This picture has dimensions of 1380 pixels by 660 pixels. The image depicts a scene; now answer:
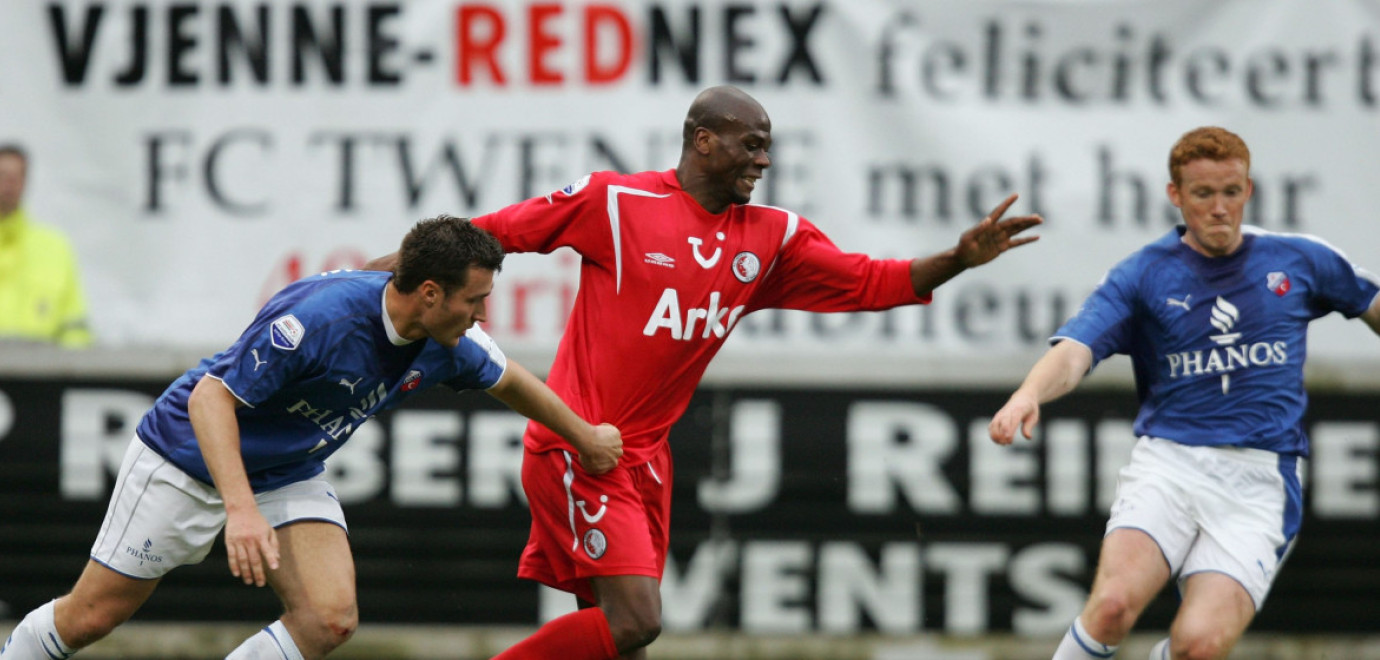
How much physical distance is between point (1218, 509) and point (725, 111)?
2202 mm

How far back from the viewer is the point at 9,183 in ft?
29.5

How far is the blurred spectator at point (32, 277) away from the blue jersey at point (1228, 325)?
5.50 meters

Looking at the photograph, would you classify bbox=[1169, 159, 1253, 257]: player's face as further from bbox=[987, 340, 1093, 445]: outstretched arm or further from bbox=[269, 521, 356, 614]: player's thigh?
bbox=[269, 521, 356, 614]: player's thigh

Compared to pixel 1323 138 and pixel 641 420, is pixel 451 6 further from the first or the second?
pixel 1323 138

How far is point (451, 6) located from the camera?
9156 mm

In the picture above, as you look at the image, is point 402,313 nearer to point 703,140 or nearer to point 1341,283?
point 703,140

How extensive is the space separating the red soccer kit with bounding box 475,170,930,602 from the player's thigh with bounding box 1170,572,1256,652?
1410 mm

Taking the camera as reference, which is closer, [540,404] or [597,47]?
[540,404]

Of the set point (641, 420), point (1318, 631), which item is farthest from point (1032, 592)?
point (641, 420)

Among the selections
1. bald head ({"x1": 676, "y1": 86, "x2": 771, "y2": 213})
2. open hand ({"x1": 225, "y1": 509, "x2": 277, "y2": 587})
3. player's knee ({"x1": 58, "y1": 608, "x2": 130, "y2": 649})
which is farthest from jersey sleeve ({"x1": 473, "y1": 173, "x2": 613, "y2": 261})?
player's knee ({"x1": 58, "y1": 608, "x2": 130, "y2": 649})

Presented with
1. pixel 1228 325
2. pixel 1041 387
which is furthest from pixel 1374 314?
pixel 1041 387

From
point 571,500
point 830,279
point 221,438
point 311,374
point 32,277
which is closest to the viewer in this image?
point 221,438

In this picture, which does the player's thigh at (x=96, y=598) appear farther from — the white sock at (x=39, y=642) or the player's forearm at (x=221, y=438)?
the player's forearm at (x=221, y=438)

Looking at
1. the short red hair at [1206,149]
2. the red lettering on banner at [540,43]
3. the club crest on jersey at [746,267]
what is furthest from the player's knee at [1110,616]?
the red lettering on banner at [540,43]
